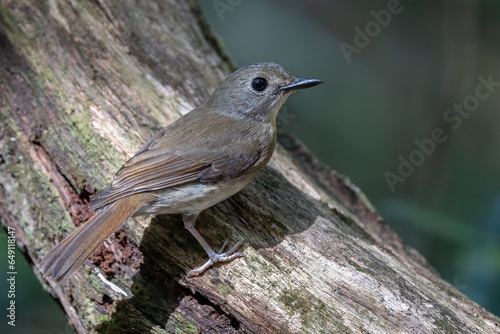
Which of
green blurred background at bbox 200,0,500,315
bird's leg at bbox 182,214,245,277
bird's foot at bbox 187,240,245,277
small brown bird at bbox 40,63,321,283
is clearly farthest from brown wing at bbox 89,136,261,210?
green blurred background at bbox 200,0,500,315

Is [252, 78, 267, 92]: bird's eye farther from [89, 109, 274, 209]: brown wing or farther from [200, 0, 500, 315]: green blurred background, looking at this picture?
[200, 0, 500, 315]: green blurred background

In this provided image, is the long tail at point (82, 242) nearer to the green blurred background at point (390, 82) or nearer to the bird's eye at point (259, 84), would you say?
the bird's eye at point (259, 84)

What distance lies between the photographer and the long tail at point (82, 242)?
271 centimetres

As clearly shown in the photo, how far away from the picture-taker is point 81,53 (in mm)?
3783

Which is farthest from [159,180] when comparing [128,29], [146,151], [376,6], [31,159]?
[376,6]

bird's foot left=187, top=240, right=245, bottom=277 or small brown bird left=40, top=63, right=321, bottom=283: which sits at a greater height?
small brown bird left=40, top=63, right=321, bottom=283

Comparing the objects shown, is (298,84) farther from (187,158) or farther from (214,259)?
(214,259)

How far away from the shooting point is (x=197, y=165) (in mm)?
3080

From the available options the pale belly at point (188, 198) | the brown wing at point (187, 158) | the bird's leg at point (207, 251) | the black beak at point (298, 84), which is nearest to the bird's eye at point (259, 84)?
the black beak at point (298, 84)

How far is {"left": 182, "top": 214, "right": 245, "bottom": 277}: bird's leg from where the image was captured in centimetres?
293

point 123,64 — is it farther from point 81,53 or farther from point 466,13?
point 466,13

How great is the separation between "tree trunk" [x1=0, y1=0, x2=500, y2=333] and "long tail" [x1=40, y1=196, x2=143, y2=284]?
27 cm

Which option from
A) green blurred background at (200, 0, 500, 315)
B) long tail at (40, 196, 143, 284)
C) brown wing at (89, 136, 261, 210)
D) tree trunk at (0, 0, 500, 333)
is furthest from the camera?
green blurred background at (200, 0, 500, 315)

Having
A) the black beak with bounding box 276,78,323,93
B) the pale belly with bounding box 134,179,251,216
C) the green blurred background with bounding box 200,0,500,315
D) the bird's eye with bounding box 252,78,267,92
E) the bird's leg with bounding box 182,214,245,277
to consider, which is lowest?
the bird's leg with bounding box 182,214,245,277
